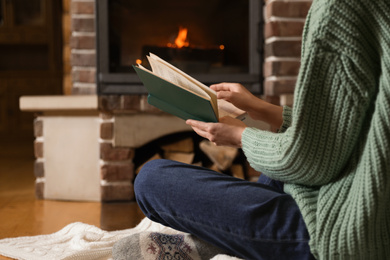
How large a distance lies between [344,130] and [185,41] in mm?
1337

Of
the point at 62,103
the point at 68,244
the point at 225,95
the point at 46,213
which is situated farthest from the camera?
the point at 62,103

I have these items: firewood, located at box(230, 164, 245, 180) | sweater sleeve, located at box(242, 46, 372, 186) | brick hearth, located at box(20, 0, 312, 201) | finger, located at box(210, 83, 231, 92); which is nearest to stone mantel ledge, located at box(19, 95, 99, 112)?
brick hearth, located at box(20, 0, 312, 201)

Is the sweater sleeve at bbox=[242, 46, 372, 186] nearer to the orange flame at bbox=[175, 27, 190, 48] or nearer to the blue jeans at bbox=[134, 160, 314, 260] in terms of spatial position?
the blue jeans at bbox=[134, 160, 314, 260]

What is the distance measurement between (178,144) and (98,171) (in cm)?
36

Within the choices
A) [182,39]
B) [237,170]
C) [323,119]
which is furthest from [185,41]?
[323,119]

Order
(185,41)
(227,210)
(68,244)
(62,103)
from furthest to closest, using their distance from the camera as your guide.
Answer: (185,41)
(62,103)
(68,244)
(227,210)

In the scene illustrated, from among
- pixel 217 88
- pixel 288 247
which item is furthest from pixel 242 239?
pixel 217 88

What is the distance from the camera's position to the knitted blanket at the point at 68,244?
121cm

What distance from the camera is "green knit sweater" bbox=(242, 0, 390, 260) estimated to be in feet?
2.33

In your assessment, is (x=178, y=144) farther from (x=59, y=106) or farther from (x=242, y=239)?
(x=242, y=239)

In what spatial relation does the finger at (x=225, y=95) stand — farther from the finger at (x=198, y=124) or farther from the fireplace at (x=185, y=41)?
the fireplace at (x=185, y=41)

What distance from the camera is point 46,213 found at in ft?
5.77

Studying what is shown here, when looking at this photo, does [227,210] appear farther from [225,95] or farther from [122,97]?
[122,97]

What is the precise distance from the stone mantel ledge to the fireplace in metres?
0.07
